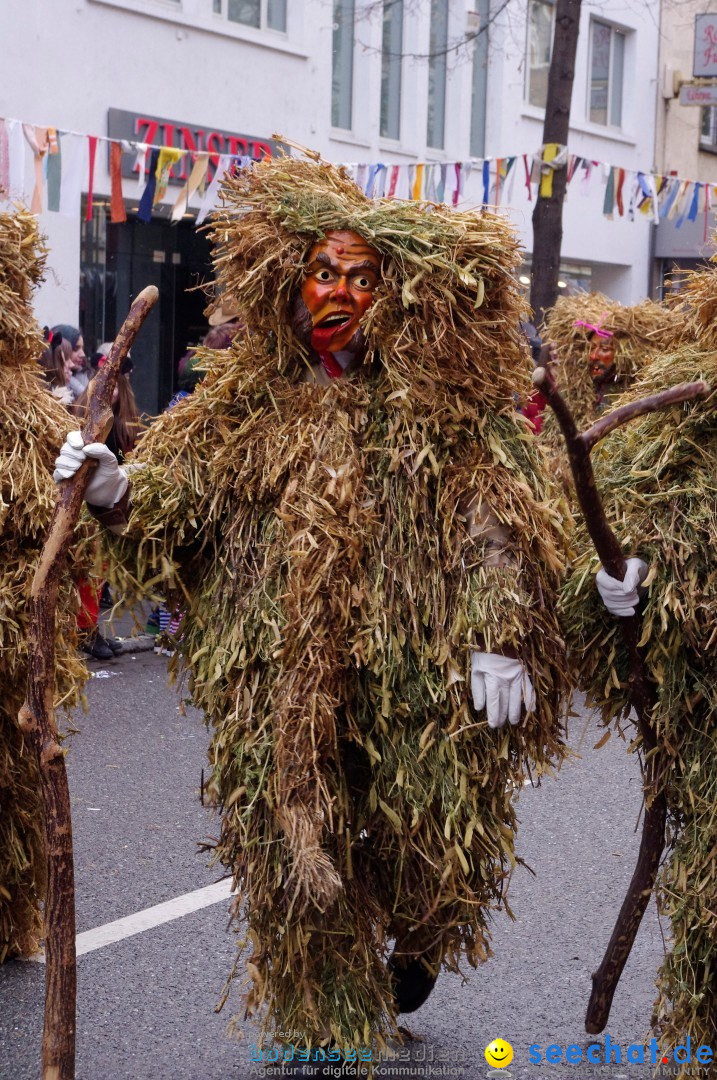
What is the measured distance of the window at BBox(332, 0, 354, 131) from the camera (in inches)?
617

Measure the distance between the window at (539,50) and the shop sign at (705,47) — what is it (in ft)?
6.66

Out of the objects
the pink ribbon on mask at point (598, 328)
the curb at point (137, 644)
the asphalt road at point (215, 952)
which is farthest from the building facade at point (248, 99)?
the asphalt road at point (215, 952)

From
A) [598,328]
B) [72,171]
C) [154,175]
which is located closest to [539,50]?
[154,175]

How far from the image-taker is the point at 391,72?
1664cm

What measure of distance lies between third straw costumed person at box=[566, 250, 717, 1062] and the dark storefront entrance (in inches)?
401

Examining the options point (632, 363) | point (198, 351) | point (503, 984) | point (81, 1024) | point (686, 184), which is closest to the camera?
point (198, 351)

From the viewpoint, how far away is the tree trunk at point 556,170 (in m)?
10.8

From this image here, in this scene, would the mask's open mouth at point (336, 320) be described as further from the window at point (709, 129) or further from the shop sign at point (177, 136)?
the window at point (709, 129)

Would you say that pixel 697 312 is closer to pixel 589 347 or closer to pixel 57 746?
pixel 57 746

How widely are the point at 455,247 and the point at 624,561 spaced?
33.8 inches

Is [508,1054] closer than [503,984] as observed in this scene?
Yes

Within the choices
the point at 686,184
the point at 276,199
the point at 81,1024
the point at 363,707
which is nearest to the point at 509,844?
the point at 363,707

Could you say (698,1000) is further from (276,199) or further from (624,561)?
(276,199)

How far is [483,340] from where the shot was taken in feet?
11.3
